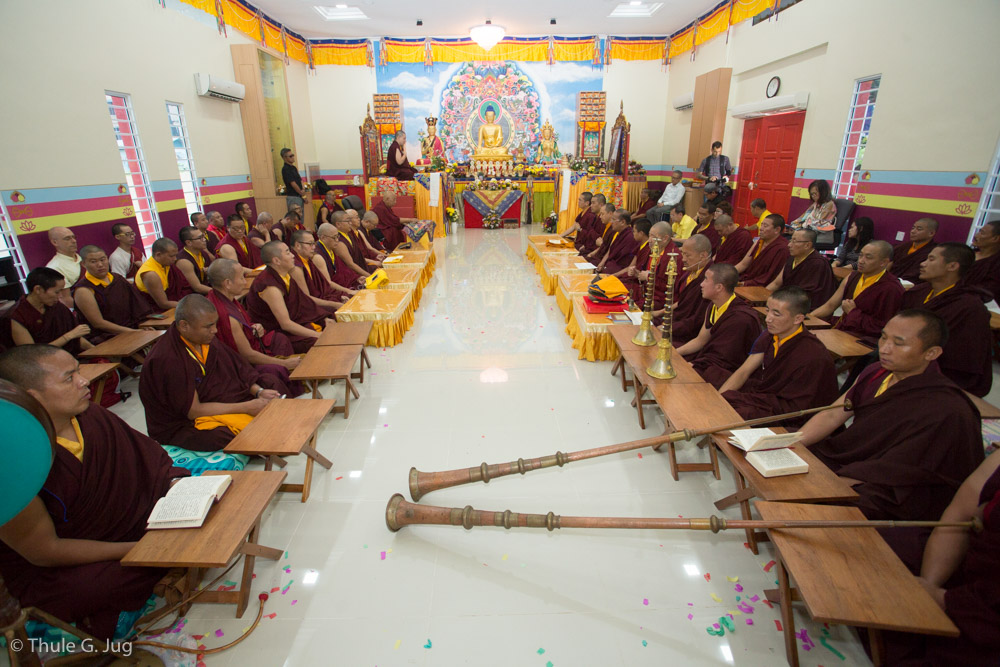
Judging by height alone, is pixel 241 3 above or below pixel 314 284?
above

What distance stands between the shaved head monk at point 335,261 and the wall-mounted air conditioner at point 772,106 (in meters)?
7.69

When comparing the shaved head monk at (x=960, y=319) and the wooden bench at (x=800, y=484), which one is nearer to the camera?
the wooden bench at (x=800, y=484)

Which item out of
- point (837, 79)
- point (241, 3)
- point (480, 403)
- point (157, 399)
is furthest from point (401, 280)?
point (241, 3)

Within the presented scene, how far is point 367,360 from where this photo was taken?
4691mm

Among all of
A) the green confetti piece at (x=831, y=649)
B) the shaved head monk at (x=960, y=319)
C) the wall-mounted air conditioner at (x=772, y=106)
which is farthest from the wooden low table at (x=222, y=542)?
the wall-mounted air conditioner at (x=772, y=106)

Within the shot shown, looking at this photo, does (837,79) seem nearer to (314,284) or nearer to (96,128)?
(314,284)

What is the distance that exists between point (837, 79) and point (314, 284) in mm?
8143

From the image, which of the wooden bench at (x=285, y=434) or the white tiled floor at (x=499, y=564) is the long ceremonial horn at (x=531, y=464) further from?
the wooden bench at (x=285, y=434)

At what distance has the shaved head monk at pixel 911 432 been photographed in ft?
6.99

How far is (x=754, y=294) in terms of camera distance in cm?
525

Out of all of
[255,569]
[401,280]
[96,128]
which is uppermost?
[96,128]

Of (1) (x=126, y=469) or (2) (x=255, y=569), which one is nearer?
(1) (x=126, y=469)

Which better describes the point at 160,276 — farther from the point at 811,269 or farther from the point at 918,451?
the point at 811,269

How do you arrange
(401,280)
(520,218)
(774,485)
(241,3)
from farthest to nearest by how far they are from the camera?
(520,218), (241,3), (401,280), (774,485)
